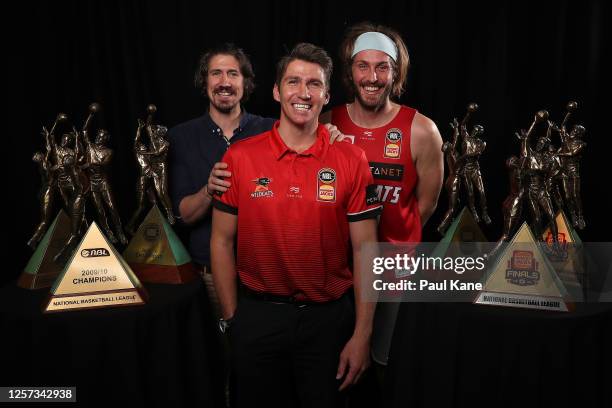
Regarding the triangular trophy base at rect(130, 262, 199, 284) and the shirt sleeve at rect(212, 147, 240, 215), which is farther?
the triangular trophy base at rect(130, 262, 199, 284)

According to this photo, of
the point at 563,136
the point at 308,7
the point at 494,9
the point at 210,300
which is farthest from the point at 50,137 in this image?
the point at 494,9

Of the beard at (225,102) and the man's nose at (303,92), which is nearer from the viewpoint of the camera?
the man's nose at (303,92)

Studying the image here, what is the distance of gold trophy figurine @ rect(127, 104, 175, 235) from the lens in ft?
7.28

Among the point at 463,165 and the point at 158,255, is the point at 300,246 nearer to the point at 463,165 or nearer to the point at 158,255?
the point at 158,255

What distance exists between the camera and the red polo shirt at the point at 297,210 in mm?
1817

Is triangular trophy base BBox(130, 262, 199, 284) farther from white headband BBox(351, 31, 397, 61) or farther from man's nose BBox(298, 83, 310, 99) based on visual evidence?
white headband BBox(351, 31, 397, 61)

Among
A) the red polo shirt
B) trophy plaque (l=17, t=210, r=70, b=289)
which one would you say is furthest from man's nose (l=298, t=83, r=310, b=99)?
trophy plaque (l=17, t=210, r=70, b=289)

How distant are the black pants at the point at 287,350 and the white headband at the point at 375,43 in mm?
948

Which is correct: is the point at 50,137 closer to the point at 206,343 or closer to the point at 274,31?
the point at 206,343

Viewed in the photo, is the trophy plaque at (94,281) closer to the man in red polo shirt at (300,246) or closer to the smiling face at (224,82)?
the man in red polo shirt at (300,246)

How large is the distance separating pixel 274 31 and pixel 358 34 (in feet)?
2.10

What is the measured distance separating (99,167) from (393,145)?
3.32 ft

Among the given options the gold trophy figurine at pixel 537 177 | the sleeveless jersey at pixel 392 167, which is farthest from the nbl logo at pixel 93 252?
the gold trophy figurine at pixel 537 177

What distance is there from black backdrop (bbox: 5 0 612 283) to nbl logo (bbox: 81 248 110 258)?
3.45 ft
